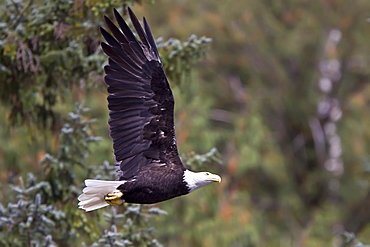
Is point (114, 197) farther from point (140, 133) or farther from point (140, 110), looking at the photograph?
point (140, 110)

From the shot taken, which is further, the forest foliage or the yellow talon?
the forest foliage

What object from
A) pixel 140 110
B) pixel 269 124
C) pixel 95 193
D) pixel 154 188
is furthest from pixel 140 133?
Result: pixel 269 124

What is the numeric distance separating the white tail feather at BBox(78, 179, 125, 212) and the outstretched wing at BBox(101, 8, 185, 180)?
0.49ft

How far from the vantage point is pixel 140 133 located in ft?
20.5

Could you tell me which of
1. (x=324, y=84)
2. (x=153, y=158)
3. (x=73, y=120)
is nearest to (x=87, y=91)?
(x=73, y=120)

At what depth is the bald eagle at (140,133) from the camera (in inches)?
239

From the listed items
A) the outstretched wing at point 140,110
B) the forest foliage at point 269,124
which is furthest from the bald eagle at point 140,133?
the forest foliage at point 269,124

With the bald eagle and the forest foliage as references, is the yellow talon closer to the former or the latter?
the bald eagle

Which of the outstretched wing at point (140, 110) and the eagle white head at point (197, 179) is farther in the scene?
the outstretched wing at point (140, 110)

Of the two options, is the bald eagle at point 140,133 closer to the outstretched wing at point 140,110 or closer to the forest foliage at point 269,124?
the outstretched wing at point 140,110

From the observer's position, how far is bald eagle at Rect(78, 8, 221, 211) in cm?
607

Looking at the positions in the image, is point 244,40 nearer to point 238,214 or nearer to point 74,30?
point 238,214

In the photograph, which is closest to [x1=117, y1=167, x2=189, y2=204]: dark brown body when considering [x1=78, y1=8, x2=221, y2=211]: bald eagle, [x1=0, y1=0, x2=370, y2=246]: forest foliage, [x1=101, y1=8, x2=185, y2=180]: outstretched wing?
[x1=78, y1=8, x2=221, y2=211]: bald eagle

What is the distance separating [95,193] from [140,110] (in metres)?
0.67
